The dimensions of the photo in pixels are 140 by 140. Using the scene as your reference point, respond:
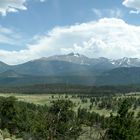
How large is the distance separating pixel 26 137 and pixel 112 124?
3012cm

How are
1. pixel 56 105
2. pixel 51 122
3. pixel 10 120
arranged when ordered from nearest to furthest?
1. pixel 51 122
2. pixel 56 105
3. pixel 10 120

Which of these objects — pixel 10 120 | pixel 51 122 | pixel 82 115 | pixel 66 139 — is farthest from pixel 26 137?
pixel 82 115

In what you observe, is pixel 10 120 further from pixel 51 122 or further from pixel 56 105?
pixel 51 122

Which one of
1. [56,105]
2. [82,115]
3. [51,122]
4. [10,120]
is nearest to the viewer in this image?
[51,122]

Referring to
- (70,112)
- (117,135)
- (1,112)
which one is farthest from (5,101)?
(117,135)

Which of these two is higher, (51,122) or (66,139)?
(51,122)

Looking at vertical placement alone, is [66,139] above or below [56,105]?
below

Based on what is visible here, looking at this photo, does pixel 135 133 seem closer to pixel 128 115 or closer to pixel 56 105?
pixel 128 115

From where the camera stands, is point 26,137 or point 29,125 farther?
point 29,125

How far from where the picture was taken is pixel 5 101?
483 ft

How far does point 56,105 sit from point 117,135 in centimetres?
5060

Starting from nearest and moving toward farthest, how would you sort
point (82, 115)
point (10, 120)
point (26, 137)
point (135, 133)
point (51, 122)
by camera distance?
point (51, 122)
point (135, 133)
point (26, 137)
point (10, 120)
point (82, 115)

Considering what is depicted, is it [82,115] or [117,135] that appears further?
[82,115]

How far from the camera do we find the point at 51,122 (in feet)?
186
